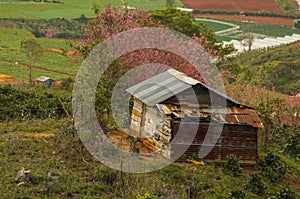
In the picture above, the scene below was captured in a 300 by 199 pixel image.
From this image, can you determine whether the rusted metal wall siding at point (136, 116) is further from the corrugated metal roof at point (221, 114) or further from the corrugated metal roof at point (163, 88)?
the corrugated metal roof at point (221, 114)

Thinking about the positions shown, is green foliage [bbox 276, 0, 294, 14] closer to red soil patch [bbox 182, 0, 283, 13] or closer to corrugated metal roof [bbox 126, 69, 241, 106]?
red soil patch [bbox 182, 0, 283, 13]

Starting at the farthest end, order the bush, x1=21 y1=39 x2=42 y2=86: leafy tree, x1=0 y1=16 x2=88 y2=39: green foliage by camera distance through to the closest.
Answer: x1=0 y1=16 x2=88 y2=39: green foliage, x1=21 y1=39 x2=42 y2=86: leafy tree, the bush

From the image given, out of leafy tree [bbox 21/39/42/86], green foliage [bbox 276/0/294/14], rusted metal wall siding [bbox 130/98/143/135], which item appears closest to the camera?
rusted metal wall siding [bbox 130/98/143/135]

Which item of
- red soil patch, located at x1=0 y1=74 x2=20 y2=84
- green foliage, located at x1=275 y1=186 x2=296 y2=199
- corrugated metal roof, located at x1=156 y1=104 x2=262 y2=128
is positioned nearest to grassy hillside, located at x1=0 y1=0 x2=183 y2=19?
red soil patch, located at x1=0 y1=74 x2=20 y2=84

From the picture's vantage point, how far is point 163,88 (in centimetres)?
1684

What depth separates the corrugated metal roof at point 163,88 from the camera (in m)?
16.1

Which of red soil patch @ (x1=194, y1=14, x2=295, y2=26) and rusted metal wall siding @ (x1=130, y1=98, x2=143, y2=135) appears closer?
rusted metal wall siding @ (x1=130, y1=98, x2=143, y2=135)

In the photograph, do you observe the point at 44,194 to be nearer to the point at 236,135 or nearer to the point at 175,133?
the point at 175,133

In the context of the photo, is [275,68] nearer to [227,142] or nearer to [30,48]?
[30,48]

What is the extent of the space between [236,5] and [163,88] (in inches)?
2398

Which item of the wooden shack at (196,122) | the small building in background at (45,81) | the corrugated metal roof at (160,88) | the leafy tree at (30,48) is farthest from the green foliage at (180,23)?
the wooden shack at (196,122)

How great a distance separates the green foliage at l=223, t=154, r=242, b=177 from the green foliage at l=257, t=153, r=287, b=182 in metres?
0.90

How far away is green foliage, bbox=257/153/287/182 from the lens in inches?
611

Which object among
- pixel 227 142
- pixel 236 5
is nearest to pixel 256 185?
pixel 227 142
